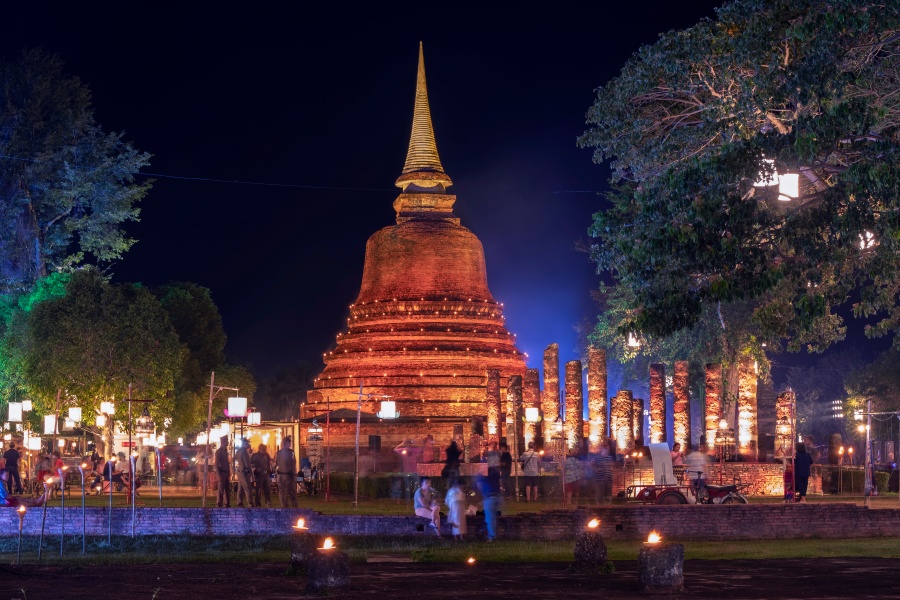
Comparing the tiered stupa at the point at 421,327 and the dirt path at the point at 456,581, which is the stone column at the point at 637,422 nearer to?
the tiered stupa at the point at 421,327

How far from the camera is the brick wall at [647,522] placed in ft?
62.4

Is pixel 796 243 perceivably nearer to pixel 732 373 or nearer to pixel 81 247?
pixel 732 373

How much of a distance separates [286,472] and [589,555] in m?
8.78

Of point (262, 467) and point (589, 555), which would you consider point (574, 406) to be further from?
A: point (589, 555)

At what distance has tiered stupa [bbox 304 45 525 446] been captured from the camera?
44.8 metres

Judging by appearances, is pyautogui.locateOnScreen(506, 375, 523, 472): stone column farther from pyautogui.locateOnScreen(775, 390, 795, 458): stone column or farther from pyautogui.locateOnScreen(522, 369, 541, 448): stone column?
pyautogui.locateOnScreen(775, 390, 795, 458): stone column

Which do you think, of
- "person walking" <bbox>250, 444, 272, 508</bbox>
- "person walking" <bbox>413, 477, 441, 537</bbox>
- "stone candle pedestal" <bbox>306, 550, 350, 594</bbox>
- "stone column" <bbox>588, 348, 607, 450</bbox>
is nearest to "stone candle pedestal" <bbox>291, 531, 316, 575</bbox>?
"stone candle pedestal" <bbox>306, 550, 350, 594</bbox>

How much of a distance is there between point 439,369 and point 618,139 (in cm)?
2312

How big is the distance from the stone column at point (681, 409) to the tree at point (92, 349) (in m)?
14.3

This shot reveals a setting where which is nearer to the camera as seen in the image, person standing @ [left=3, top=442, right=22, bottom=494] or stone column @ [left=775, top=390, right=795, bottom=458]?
person standing @ [left=3, top=442, right=22, bottom=494]

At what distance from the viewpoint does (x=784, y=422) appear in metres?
30.5

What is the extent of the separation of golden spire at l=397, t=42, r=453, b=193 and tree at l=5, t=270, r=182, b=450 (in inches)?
577

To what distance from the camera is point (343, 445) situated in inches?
1686

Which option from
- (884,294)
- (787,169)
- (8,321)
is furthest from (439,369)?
(787,169)
